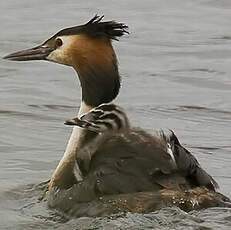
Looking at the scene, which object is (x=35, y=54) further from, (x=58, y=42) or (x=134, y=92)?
(x=134, y=92)

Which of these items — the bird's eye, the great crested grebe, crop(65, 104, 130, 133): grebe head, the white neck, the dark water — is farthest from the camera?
the bird's eye

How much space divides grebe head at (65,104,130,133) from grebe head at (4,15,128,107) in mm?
376

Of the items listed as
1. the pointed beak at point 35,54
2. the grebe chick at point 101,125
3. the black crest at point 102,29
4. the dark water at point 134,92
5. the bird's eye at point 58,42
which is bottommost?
the dark water at point 134,92

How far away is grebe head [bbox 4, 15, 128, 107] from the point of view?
966 cm

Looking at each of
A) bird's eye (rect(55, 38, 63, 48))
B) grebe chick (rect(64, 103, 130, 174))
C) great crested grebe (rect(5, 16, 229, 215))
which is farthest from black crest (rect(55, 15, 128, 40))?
grebe chick (rect(64, 103, 130, 174))

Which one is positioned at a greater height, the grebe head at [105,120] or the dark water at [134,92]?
the grebe head at [105,120]

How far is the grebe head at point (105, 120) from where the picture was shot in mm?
9133

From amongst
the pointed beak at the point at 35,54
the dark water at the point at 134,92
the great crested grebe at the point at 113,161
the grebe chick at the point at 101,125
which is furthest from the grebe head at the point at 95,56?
the dark water at the point at 134,92

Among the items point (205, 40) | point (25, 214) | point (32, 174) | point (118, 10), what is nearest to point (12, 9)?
point (118, 10)

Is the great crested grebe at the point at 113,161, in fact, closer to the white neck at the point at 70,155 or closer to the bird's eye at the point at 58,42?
the white neck at the point at 70,155

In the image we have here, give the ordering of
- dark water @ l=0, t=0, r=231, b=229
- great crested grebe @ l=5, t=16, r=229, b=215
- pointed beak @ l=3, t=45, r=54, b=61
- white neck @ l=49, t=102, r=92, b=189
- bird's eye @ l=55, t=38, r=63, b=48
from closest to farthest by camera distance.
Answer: great crested grebe @ l=5, t=16, r=229, b=215 → dark water @ l=0, t=0, r=231, b=229 → white neck @ l=49, t=102, r=92, b=189 → bird's eye @ l=55, t=38, r=63, b=48 → pointed beak @ l=3, t=45, r=54, b=61

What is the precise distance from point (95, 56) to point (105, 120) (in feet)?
2.30

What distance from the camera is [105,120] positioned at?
9188mm

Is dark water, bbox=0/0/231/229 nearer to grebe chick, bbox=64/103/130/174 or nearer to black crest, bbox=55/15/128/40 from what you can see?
grebe chick, bbox=64/103/130/174
